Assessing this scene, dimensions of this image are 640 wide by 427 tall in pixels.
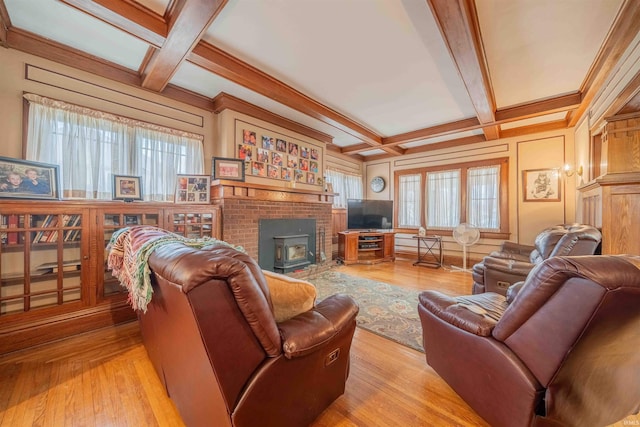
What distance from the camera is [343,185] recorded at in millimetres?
5910

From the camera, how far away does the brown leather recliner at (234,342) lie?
0.81m

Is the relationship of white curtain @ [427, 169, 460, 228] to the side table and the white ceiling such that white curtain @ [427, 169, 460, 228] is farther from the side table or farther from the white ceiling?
the white ceiling

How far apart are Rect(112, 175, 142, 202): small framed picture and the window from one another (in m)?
5.11

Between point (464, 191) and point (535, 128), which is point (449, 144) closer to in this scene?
point (464, 191)

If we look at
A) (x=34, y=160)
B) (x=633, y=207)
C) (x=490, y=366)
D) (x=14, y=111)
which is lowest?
(x=490, y=366)

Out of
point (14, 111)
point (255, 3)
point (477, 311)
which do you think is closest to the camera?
point (477, 311)

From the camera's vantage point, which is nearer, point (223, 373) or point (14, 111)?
point (223, 373)

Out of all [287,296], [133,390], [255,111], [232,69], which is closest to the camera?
[287,296]

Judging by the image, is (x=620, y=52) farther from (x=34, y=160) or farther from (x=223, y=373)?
(x=34, y=160)

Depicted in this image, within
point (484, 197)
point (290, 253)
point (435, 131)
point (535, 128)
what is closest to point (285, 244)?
point (290, 253)

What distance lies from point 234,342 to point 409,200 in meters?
5.60

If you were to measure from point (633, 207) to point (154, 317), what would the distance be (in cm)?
381

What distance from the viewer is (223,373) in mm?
858

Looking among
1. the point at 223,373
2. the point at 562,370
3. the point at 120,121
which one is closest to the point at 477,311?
the point at 562,370
